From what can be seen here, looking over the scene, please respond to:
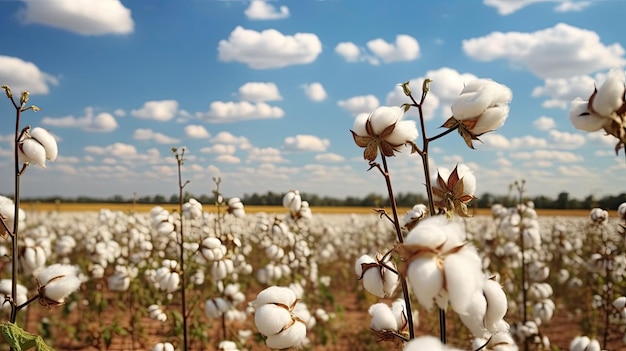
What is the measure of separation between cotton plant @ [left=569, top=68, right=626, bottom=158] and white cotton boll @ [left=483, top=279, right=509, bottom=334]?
0.55m

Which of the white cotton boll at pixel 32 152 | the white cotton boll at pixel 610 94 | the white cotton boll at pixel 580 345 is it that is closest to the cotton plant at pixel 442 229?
the white cotton boll at pixel 610 94

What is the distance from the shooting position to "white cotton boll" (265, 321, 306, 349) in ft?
6.35

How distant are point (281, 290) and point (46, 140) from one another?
128 cm

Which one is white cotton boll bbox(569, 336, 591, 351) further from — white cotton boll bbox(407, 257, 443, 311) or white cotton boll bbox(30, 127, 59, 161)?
white cotton boll bbox(30, 127, 59, 161)

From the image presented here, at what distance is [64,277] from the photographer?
228cm

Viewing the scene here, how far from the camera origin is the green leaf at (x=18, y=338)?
2064 millimetres

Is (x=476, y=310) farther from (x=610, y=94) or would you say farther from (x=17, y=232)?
(x=17, y=232)

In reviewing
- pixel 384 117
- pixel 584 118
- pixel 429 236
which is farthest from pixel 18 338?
pixel 584 118

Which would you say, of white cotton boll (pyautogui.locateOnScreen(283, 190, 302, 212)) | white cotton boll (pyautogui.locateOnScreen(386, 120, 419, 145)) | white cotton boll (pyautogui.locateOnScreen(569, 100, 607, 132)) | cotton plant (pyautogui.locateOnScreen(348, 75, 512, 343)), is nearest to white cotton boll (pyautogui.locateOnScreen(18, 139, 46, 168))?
cotton plant (pyautogui.locateOnScreen(348, 75, 512, 343))

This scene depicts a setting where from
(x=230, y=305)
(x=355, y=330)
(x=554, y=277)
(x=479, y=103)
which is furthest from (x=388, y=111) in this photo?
(x=554, y=277)

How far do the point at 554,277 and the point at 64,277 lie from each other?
1136 centimetres

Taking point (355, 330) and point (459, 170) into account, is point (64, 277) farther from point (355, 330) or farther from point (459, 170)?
point (355, 330)

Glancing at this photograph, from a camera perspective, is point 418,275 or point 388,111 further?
point 388,111

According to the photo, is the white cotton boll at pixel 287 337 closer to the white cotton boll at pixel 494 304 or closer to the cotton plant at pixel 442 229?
the cotton plant at pixel 442 229
